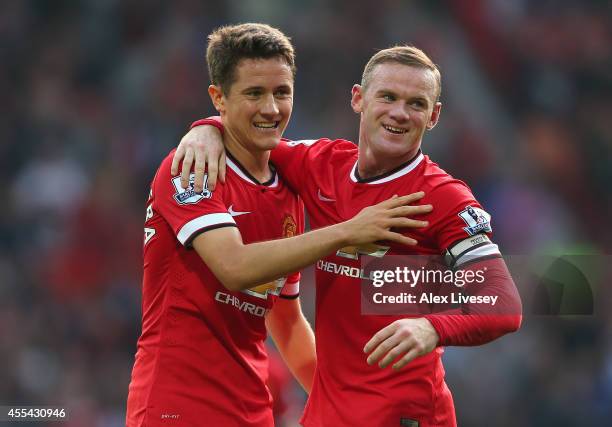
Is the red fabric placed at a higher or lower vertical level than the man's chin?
lower

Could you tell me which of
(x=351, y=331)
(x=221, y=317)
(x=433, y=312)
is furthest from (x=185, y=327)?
(x=433, y=312)

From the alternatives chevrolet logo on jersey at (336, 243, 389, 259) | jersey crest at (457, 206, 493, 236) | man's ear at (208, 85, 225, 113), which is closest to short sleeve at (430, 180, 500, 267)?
jersey crest at (457, 206, 493, 236)

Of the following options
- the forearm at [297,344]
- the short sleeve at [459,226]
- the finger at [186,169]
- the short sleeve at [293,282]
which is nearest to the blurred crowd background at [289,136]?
the forearm at [297,344]

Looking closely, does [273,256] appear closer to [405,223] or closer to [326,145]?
[405,223]

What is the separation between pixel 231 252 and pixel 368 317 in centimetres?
63

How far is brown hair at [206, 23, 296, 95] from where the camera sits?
4.32 metres

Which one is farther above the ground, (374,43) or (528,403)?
(374,43)

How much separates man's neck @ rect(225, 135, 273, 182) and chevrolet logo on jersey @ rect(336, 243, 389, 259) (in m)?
0.53

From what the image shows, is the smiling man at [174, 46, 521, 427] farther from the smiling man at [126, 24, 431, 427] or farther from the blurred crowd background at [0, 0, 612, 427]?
the blurred crowd background at [0, 0, 612, 427]

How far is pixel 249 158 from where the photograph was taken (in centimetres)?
442

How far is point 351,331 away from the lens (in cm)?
414

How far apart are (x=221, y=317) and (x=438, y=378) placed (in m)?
0.92

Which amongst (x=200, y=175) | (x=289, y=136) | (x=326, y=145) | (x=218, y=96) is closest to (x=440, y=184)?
(x=326, y=145)

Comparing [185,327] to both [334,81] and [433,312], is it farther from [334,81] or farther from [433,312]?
[334,81]
